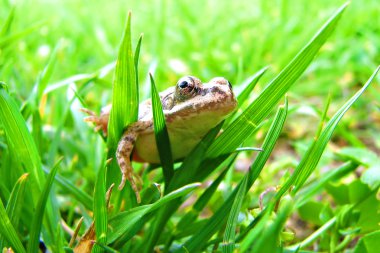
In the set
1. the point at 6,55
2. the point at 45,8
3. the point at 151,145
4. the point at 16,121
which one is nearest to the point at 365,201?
the point at 151,145

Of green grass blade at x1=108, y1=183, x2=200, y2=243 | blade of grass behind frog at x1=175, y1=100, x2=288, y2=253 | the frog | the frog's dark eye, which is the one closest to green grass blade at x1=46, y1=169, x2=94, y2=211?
the frog

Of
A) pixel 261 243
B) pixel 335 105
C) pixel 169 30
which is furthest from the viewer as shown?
pixel 169 30

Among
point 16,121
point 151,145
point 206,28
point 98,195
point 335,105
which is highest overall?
point 16,121

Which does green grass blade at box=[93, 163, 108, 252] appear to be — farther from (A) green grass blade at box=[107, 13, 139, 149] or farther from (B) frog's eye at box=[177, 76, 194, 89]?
(B) frog's eye at box=[177, 76, 194, 89]

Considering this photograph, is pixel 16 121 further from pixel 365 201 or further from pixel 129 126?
pixel 365 201

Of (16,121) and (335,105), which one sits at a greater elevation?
(16,121)

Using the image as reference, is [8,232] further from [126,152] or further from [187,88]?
[187,88]

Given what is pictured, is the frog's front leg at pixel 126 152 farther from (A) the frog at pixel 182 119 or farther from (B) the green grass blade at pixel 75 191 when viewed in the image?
(B) the green grass blade at pixel 75 191

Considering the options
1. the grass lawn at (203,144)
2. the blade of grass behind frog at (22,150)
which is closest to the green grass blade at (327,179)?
the grass lawn at (203,144)
